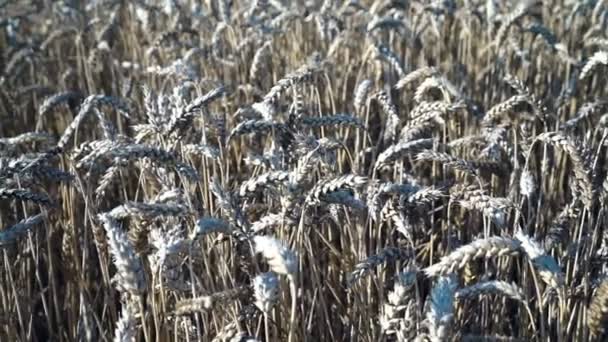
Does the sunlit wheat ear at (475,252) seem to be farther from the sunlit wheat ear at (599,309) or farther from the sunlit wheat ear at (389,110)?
the sunlit wheat ear at (389,110)

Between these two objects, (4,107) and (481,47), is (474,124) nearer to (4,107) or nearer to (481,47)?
(481,47)

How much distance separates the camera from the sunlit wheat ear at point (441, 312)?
102 cm

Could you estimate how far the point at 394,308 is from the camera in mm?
1188

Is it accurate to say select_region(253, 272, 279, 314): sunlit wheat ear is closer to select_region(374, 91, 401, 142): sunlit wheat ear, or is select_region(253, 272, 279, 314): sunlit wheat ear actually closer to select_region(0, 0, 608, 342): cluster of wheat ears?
select_region(0, 0, 608, 342): cluster of wheat ears

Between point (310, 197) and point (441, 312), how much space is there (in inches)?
15.7

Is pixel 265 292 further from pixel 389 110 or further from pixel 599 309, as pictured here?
pixel 389 110

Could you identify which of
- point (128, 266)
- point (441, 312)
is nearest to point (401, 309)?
point (441, 312)

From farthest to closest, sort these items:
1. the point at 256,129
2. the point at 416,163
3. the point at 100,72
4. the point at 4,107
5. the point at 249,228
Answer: the point at 100,72 < the point at 4,107 < the point at 416,163 < the point at 256,129 < the point at 249,228

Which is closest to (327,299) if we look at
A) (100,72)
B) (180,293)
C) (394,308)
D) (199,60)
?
(180,293)

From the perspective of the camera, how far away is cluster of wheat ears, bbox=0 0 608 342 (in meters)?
1.29

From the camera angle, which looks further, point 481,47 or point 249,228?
point 481,47

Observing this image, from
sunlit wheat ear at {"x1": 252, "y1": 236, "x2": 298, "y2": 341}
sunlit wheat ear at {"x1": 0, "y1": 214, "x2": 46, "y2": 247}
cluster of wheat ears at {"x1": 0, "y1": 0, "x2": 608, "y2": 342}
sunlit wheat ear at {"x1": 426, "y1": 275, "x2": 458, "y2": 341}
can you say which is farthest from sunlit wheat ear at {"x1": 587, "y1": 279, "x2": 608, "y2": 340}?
sunlit wheat ear at {"x1": 0, "y1": 214, "x2": 46, "y2": 247}

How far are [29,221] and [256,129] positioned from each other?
540 mm

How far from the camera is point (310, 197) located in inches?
53.2
